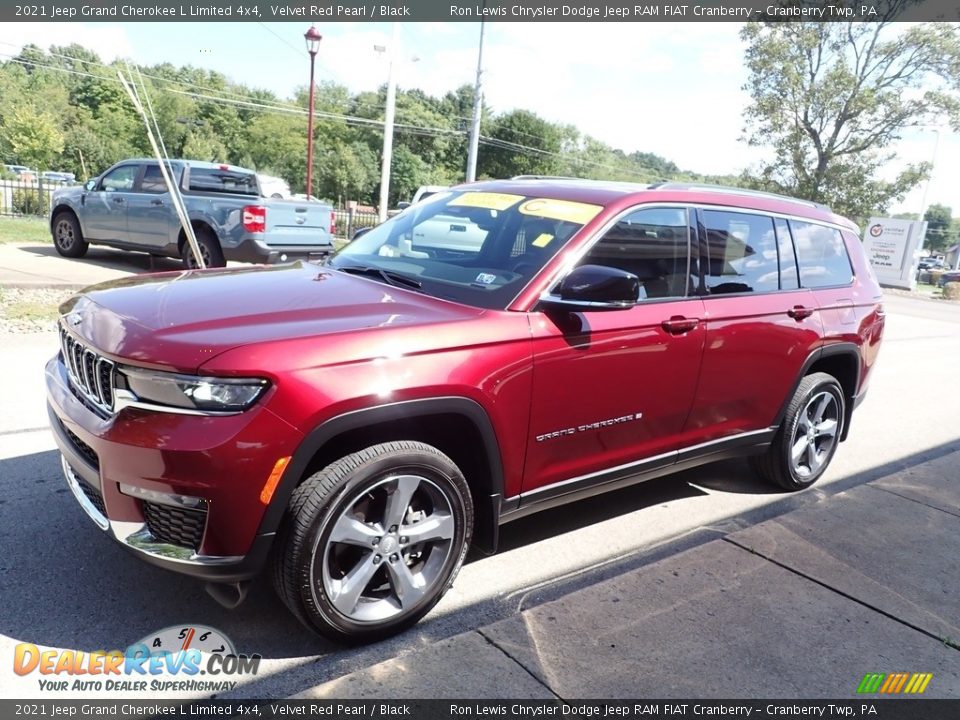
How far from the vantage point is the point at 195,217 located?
11062 millimetres

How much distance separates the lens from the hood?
8.25 ft

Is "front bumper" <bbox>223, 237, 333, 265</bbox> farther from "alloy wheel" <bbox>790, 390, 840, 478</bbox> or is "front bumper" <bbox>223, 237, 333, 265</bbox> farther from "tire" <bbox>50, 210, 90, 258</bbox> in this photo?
"alloy wheel" <bbox>790, 390, 840, 478</bbox>

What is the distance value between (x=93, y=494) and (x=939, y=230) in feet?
482

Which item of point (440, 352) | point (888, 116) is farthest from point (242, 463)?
point (888, 116)

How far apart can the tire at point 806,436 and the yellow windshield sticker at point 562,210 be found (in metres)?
1.99

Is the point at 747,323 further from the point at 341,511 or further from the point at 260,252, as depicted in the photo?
the point at 260,252

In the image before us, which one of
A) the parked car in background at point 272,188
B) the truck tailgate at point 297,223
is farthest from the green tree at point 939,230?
the truck tailgate at point 297,223

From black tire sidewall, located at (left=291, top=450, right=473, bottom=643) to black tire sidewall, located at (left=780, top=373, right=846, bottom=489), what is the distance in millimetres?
2512

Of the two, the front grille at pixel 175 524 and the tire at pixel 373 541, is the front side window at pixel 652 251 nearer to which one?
the tire at pixel 373 541

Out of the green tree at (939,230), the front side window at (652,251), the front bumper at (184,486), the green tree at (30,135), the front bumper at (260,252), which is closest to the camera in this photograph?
the front bumper at (184,486)

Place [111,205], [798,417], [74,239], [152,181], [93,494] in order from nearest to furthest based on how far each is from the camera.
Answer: [93,494]
[798,417]
[152,181]
[111,205]
[74,239]

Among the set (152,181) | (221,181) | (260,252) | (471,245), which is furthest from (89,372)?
(152,181)

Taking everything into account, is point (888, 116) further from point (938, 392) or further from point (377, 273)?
point (377, 273)

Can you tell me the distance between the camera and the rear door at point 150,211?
11.6 m
